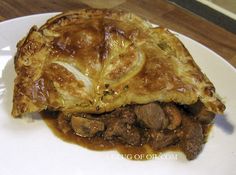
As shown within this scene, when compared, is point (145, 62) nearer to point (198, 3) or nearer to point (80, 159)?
point (80, 159)

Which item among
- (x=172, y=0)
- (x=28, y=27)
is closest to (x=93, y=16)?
(x=28, y=27)

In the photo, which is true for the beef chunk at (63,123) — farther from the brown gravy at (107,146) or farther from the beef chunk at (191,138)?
the beef chunk at (191,138)

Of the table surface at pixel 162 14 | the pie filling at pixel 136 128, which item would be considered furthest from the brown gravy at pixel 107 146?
the table surface at pixel 162 14

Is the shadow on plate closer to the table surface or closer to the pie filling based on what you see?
the pie filling

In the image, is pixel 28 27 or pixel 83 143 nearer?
pixel 83 143

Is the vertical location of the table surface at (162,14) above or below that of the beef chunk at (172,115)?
below

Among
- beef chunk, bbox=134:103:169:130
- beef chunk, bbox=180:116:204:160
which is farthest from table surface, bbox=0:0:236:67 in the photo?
beef chunk, bbox=134:103:169:130
